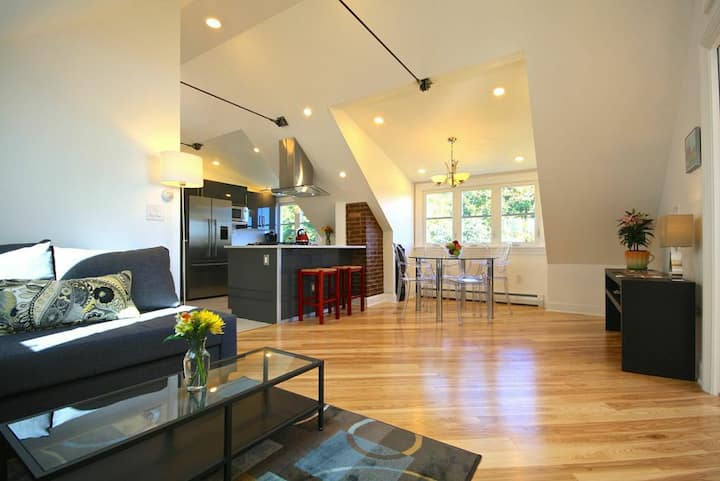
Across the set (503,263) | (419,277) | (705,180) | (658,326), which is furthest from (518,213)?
(705,180)

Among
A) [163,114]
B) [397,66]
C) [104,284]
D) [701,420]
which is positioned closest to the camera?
[701,420]

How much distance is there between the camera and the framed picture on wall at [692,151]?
7.89 ft

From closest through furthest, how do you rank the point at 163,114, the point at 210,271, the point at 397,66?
the point at 163,114, the point at 397,66, the point at 210,271

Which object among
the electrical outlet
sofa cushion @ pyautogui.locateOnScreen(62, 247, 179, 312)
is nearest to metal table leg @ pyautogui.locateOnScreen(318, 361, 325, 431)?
sofa cushion @ pyautogui.locateOnScreen(62, 247, 179, 312)

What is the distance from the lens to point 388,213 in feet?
18.6

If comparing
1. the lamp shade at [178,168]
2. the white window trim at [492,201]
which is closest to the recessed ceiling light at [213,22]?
the lamp shade at [178,168]

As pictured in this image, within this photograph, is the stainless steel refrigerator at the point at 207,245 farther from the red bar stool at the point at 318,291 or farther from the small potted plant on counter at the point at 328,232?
the red bar stool at the point at 318,291

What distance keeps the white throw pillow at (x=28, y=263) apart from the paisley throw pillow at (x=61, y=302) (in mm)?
110

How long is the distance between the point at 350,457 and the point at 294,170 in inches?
166

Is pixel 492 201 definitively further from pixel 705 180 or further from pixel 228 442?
pixel 228 442

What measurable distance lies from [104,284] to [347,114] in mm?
3576

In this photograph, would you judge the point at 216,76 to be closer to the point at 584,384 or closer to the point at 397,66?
the point at 397,66

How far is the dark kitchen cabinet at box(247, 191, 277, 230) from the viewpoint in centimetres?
748

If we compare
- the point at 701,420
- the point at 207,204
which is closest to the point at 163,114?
the point at 207,204
